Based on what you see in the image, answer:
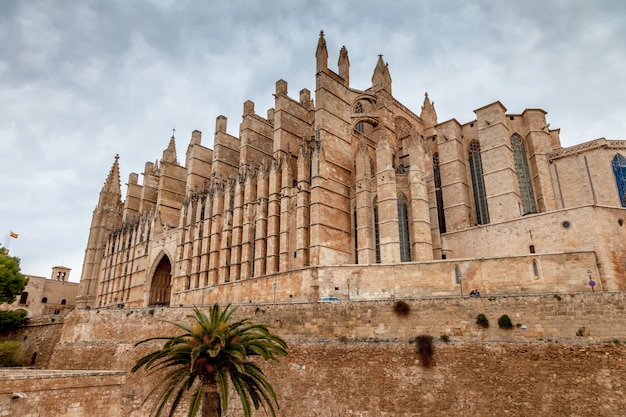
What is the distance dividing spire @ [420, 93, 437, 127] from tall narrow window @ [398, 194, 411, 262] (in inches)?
435

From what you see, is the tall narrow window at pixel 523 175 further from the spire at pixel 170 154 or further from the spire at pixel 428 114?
the spire at pixel 170 154

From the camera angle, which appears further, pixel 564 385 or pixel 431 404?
pixel 431 404

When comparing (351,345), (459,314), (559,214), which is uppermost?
(559,214)

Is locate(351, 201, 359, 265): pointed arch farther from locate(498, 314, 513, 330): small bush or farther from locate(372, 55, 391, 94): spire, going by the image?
locate(498, 314, 513, 330): small bush

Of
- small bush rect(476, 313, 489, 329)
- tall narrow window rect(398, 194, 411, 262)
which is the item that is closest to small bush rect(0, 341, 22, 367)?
tall narrow window rect(398, 194, 411, 262)

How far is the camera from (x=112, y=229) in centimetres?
4462

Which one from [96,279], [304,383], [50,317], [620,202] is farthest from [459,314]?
[96,279]

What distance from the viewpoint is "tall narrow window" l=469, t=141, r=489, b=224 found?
82.6 ft

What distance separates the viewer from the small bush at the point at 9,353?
960 inches

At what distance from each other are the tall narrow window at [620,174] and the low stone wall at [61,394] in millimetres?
23728

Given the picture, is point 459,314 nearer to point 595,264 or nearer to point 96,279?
point 595,264

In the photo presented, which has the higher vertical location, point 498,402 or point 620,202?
point 620,202

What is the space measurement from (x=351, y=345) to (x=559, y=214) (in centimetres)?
1122

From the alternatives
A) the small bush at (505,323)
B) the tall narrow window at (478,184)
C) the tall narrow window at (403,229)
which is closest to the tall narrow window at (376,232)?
the tall narrow window at (403,229)
